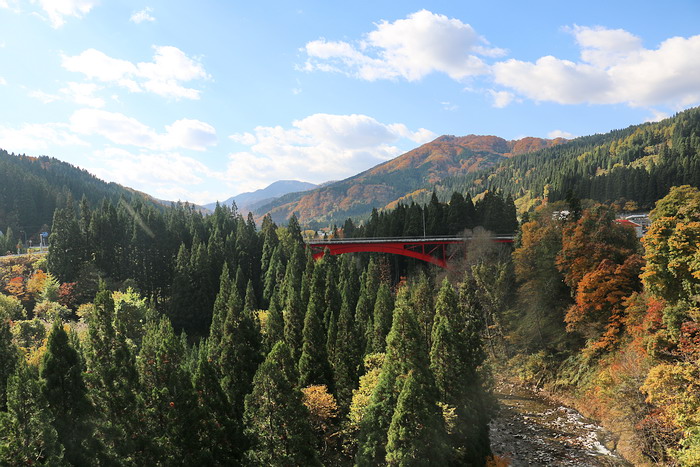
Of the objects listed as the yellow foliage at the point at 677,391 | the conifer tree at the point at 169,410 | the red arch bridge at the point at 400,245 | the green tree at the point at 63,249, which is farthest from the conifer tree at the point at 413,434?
the green tree at the point at 63,249

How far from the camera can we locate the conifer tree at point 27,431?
54.1 feet

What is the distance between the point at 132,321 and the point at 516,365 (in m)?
47.3

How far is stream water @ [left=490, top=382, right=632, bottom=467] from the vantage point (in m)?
31.4

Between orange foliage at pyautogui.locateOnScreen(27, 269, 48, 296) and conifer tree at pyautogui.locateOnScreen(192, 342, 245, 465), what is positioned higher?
orange foliage at pyautogui.locateOnScreen(27, 269, 48, 296)

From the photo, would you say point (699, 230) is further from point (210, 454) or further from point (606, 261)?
point (210, 454)

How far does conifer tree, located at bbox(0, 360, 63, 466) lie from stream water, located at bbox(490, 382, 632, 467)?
30.2 m

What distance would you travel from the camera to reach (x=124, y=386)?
22.9 meters

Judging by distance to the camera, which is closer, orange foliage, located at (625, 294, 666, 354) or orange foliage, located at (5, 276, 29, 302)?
orange foliage, located at (625, 294, 666, 354)

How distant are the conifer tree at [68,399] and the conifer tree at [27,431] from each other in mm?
2200

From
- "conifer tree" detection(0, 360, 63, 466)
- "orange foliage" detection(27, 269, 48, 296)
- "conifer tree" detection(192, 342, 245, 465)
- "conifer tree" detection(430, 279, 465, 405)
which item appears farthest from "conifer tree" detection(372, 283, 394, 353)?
"orange foliage" detection(27, 269, 48, 296)

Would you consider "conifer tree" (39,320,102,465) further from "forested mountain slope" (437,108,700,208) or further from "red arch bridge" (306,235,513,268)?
"forested mountain slope" (437,108,700,208)

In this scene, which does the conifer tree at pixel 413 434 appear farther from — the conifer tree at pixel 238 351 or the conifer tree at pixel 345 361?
the conifer tree at pixel 238 351

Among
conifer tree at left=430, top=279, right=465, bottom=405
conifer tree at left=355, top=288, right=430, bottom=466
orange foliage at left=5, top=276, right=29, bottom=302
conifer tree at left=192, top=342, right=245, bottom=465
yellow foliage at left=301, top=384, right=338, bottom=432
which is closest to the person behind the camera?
conifer tree at left=355, top=288, right=430, bottom=466

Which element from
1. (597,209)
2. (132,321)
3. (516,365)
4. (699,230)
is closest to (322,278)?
(132,321)
